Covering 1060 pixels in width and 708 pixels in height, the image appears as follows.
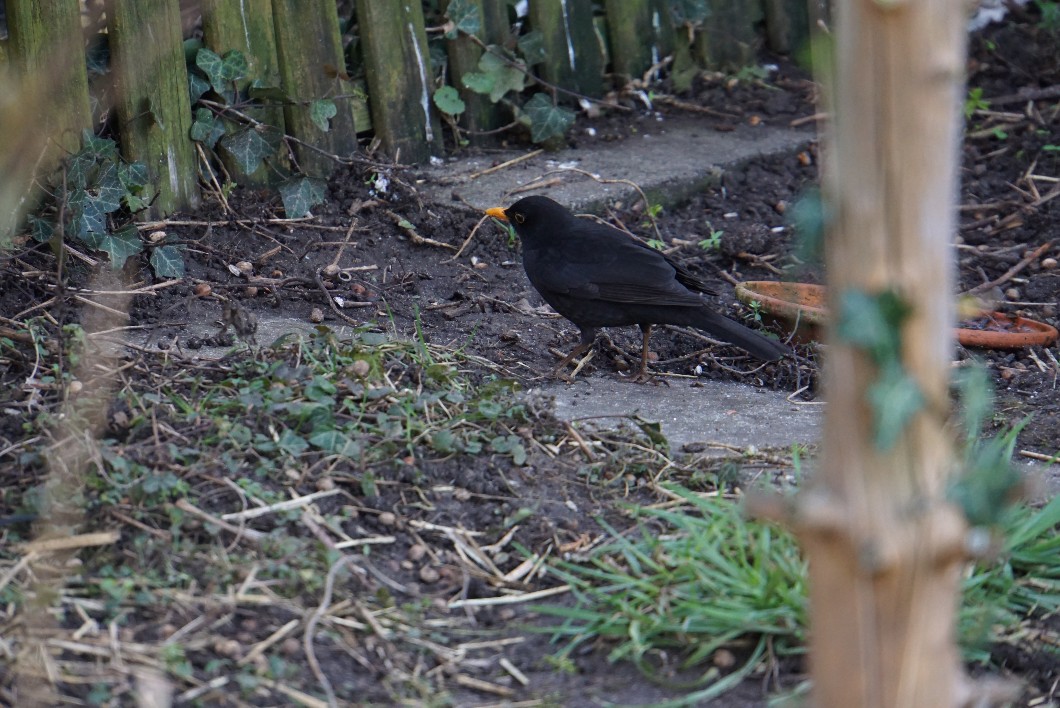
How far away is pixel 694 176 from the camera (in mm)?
6508

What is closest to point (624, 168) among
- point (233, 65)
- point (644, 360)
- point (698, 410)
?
point (644, 360)

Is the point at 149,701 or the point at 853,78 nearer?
the point at 853,78

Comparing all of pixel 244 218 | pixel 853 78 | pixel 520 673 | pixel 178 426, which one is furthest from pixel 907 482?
pixel 244 218

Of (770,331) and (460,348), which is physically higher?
(460,348)

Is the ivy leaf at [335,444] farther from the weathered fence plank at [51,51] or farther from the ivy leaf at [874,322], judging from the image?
the weathered fence plank at [51,51]

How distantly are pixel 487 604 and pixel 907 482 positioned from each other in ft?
4.71

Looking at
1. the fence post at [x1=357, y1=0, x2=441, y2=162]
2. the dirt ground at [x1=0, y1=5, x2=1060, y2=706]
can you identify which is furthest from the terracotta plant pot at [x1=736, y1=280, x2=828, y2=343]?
the fence post at [x1=357, y1=0, x2=441, y2=162]

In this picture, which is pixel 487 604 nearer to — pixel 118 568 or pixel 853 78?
pixel 118 568

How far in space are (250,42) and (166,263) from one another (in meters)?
1.19

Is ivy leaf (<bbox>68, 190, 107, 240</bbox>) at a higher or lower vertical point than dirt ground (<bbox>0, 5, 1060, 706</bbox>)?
higher

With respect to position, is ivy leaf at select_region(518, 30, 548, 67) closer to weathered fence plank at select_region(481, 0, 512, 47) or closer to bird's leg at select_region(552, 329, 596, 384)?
weathered fence plank at select_region(481, 0, 512, 47)

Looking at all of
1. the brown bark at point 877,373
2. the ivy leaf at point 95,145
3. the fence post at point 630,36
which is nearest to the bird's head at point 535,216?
A: the ivy leaf at point 95,145

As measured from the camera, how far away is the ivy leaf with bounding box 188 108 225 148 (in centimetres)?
530

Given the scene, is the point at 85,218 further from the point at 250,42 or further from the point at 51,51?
the point at 250,42
